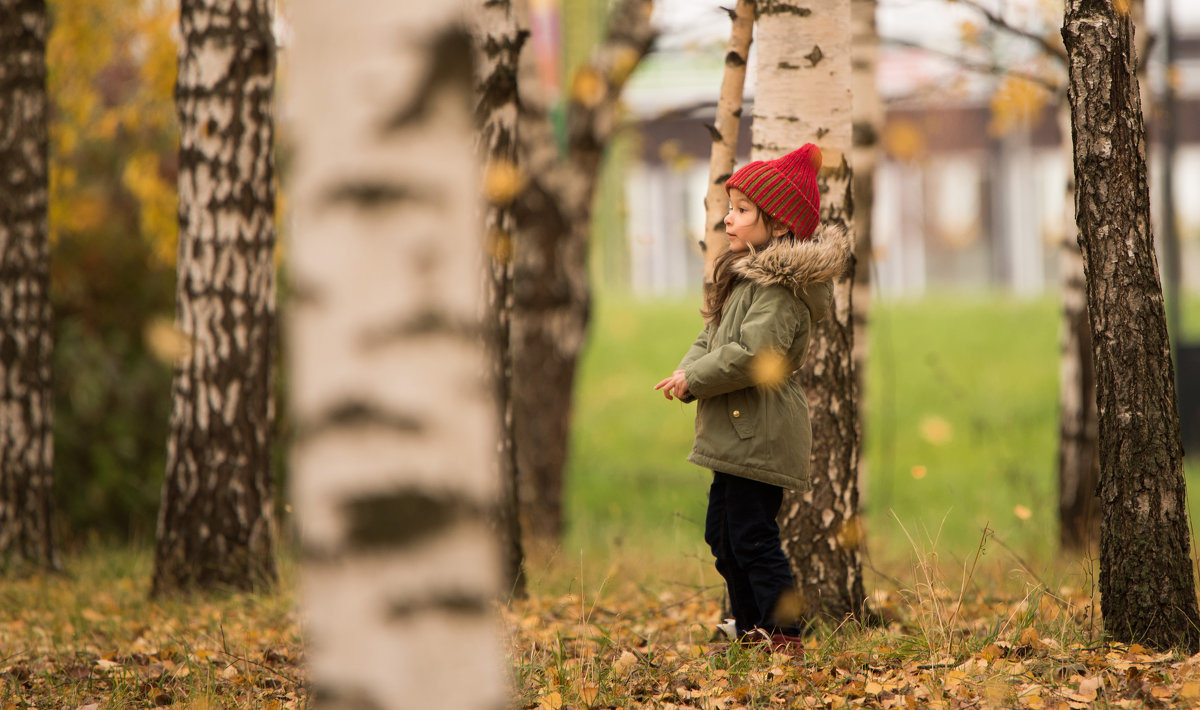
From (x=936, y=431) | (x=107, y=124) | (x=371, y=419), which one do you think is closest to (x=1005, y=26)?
(x=371, y=419)

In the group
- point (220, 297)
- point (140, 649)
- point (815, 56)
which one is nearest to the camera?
point (815, 56)

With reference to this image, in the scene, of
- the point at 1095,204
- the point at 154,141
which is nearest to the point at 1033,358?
the point at 154,141

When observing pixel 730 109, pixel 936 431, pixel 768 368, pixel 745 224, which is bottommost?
pixel 936 431

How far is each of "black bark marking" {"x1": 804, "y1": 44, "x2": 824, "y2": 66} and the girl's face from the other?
723mm

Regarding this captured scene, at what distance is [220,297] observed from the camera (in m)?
5.29

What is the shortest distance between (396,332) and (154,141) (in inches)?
365

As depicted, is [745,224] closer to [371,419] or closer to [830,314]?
[830,314]

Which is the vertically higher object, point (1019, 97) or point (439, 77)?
point (1019, 97)

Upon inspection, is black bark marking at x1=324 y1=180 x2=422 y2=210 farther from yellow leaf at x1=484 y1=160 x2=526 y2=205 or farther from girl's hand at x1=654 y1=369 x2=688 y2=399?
yellow leaf at x1=484 y1=160 x2=526 y2=205

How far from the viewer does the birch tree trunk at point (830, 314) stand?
13.0 feet

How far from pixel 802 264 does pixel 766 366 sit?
0.34 metres

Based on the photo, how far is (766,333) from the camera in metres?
3.38

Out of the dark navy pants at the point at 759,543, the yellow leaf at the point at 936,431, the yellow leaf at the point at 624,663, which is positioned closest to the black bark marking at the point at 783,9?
the dark navy pants at the point at 759,543

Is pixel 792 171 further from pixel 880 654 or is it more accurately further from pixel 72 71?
pixel 72 71
